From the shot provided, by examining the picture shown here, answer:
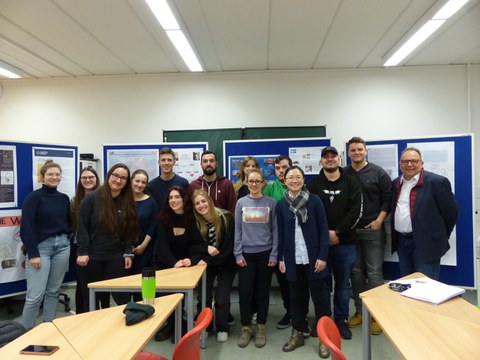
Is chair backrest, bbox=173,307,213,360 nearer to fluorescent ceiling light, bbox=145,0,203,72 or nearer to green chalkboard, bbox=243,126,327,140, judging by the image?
fluorescent ceiling light, bbox=145,0,203,72

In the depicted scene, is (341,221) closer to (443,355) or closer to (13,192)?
(443,355)

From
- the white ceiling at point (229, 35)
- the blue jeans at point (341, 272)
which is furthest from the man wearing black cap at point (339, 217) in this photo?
the white ceiling at point (229, 35)

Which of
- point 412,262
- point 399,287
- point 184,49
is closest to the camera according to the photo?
point 399,287

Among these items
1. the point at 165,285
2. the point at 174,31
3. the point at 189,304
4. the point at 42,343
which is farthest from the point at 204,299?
the point at 174,31

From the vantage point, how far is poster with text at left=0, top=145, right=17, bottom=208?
3131 mm

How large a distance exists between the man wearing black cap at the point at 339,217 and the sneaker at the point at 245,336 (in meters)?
0.79

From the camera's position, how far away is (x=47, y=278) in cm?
295

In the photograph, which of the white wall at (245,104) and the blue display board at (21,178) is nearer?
the blue display board at (21,178)

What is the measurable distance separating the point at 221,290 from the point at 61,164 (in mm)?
2430

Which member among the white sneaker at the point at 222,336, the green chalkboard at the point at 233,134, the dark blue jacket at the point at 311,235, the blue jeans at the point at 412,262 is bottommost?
the white sneaker at the point at 222,336

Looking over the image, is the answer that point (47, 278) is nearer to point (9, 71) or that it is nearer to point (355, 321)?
point (355, 321)

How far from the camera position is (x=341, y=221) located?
8.86 ft

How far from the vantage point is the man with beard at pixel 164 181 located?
10.7 feet

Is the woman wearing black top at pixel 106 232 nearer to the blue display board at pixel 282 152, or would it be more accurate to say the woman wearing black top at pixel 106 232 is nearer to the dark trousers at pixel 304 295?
the dark trousers at pixel 304 295
